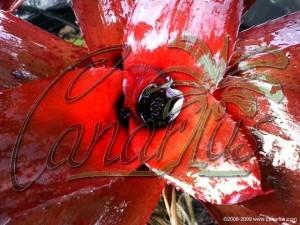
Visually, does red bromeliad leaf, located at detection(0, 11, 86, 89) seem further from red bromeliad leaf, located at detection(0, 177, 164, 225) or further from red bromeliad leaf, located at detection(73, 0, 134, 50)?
red bromeliad leaf, located at detection(0, 177, 164, 225)

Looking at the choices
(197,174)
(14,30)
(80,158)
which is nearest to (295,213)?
(197,174)

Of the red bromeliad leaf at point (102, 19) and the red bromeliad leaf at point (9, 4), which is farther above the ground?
the red bromeliad leaf at point (9, 4)

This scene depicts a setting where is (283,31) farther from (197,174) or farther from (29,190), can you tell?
(29,190)

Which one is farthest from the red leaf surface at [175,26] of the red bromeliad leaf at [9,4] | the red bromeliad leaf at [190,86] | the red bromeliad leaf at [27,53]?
the red bromeliad leaf at [9,4]

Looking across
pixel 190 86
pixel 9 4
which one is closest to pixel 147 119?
pixel 190 86

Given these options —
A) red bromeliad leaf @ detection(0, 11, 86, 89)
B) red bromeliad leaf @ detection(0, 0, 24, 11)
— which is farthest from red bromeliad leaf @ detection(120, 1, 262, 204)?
red bromeliad leaf @ detection(0, 0, 24, 11)

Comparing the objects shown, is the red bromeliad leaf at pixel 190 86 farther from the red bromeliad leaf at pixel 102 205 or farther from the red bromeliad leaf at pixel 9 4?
the red bromeliad leaf at pixel 9 4

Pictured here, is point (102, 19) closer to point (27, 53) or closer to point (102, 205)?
point (27, 53)
